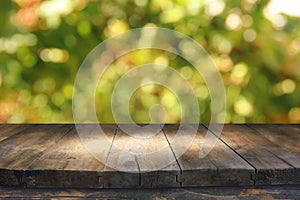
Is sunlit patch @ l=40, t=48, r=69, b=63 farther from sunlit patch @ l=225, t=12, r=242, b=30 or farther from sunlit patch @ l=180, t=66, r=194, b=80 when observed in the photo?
sunlit patch @ l=225, t=12, r=242, b=30

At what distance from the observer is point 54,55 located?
186cm

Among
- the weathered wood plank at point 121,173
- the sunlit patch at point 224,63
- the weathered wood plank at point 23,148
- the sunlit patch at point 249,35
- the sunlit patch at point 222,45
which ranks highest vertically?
the sunlit patch at point 249,35

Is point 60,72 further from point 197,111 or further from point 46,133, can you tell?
point 197,111

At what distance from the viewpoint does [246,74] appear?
189 centimetres

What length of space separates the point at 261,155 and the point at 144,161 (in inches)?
14.2

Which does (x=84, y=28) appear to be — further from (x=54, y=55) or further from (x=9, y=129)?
(x=9, y=129)

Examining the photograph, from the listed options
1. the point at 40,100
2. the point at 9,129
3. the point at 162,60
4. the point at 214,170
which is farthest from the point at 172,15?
the point at 214,170

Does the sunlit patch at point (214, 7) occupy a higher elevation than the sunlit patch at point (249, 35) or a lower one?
higher

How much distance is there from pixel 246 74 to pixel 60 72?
852 mm

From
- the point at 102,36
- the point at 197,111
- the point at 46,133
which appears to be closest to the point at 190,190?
the point at 46,133

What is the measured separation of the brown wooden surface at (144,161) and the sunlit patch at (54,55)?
1.47 feet

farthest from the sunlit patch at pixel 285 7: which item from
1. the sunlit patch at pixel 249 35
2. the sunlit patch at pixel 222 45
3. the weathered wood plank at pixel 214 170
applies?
the weathered wood plank at pixel 214 170

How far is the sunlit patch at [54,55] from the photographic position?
1861 millimetres

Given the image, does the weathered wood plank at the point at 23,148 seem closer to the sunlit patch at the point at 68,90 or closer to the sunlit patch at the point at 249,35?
the sunlit patch at the point at 68,90
